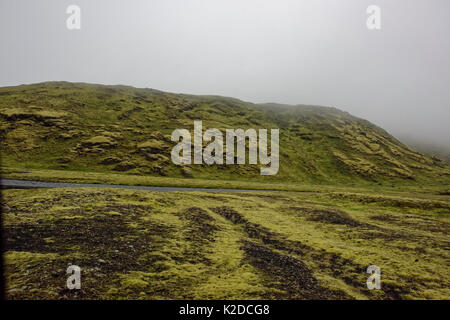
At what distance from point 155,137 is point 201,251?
8072 centimetres

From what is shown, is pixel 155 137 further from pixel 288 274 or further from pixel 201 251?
pixel 288 274

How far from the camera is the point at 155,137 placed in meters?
90.7

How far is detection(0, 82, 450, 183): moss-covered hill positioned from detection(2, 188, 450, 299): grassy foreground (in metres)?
51.8

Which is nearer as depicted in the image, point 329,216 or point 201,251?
point 201,251

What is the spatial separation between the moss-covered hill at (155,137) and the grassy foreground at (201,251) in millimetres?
51760

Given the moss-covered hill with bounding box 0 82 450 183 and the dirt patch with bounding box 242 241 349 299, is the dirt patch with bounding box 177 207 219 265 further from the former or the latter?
the moss-covered hill with bounding box 0 82 450 183

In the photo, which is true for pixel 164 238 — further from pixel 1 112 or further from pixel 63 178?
pixel 1 112

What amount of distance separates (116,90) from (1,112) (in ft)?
172

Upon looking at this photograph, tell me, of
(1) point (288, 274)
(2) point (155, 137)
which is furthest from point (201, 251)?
(2) point (155, 137)

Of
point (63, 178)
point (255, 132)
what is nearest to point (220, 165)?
point (255, 132)

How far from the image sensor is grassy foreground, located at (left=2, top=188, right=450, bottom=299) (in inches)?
426

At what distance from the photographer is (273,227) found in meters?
24.1

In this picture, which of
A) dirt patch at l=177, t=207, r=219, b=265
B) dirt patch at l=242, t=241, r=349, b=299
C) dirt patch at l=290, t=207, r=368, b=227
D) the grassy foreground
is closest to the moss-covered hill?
dirt patch at l=290, t=207, r=368, b=227

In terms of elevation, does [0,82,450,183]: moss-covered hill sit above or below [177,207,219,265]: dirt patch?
above
